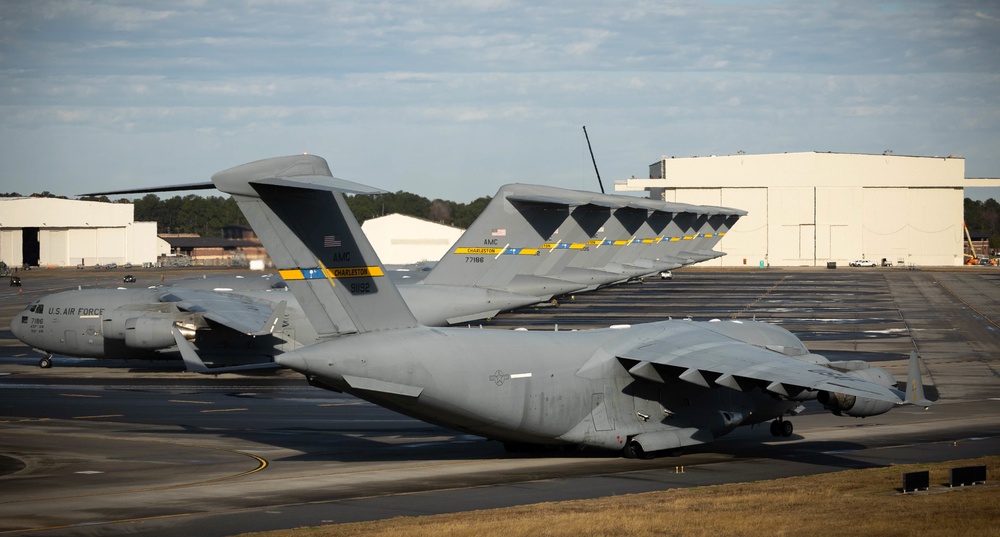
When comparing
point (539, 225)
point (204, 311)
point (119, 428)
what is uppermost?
point (539, 225)

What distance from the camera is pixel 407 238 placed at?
91000 millimetres

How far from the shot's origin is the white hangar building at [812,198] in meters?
131

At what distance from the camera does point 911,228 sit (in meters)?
134

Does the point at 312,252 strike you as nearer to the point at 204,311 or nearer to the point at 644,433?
the point at 644,433

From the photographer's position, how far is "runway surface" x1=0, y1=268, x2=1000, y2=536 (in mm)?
18641

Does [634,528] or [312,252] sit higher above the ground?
[312,252]

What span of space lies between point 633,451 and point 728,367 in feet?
12.1

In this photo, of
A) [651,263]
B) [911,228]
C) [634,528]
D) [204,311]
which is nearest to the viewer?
[634,528]

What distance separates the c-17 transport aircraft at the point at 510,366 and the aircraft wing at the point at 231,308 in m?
16.1

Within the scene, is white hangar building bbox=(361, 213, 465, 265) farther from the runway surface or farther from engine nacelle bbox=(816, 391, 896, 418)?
engine nacelle bbox=(816, 391, 896, 418)

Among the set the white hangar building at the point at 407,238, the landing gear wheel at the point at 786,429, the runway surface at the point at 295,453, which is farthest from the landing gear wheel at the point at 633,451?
the white hangar building at the point at 407,238

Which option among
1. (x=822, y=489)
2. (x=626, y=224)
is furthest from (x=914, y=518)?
(x=626, y=224)

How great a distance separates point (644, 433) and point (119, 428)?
47.2ft

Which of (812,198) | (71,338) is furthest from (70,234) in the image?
(812,198)
